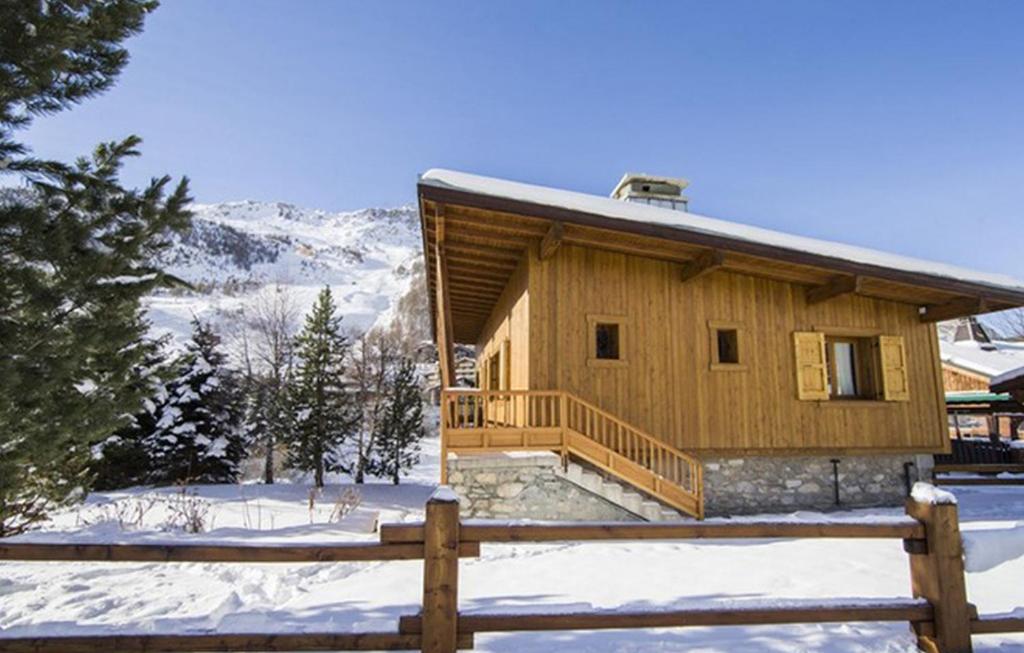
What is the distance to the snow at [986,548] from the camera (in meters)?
3.15

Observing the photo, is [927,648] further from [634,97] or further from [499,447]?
[634,97]

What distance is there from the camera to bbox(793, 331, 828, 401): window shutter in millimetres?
9852

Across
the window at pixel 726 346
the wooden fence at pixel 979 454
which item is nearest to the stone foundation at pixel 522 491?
the window at pixel 726 346

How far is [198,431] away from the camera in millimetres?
18547

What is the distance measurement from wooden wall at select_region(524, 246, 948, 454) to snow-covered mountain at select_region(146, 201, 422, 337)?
105 ft

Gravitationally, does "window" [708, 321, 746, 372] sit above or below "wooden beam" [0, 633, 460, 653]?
above

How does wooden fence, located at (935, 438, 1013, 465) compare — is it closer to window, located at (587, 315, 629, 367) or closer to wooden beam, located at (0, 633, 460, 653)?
window, located at (587, 315, 629, 367)

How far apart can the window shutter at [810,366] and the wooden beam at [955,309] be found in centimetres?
234

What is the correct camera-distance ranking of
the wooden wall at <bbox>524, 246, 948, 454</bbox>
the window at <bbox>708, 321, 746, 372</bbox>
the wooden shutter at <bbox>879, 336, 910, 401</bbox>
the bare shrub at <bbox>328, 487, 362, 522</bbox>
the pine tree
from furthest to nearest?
the pine tree < the bare shrub at <bbox>328, 487, 362, 522</bbox> < the wooden shutter at <bbox>879, 336, 910, 401</bbox> < the window at <bbox>708, 321, 746, 372</bbox> < the wooden wall at <bbox>524, 246, 948, 454</bbox>

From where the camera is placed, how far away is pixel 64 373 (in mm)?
3680

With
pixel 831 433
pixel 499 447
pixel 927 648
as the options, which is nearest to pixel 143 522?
pixel 499 447

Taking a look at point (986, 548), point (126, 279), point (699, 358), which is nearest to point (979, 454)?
point (699, 358)

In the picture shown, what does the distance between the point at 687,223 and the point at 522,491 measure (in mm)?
5024

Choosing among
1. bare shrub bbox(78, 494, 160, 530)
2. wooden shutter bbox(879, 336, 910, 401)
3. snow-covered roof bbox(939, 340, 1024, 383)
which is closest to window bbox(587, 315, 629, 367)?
wooden shutter bbox(879, 336, 910, 401)
